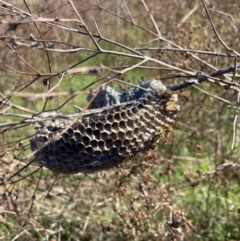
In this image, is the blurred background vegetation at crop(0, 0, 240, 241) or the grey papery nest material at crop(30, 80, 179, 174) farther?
the blurred background vegetation at crop(0, 0, 240, 241)


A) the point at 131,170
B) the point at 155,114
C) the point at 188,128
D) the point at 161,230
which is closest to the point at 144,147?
the point at 155,114

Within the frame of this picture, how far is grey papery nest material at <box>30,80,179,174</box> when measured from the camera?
287 cm

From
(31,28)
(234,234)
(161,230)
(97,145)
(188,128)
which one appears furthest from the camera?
(31,28)

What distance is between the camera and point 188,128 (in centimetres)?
592

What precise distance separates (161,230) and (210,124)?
203 centimetres

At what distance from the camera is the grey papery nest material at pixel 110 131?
2873 mm

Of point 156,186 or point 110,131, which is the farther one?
point 156,186

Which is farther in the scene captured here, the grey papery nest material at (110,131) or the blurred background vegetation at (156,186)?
the blurred background vegetation at (156,186)

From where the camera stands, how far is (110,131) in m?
2.89

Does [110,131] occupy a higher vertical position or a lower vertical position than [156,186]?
higher

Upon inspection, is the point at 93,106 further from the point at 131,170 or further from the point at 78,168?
the point at 131,170

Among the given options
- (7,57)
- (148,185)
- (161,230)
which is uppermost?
(7,57)

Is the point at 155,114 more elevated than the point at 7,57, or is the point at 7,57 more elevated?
the point at 7,57

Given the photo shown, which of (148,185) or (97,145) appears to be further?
(148,185)
